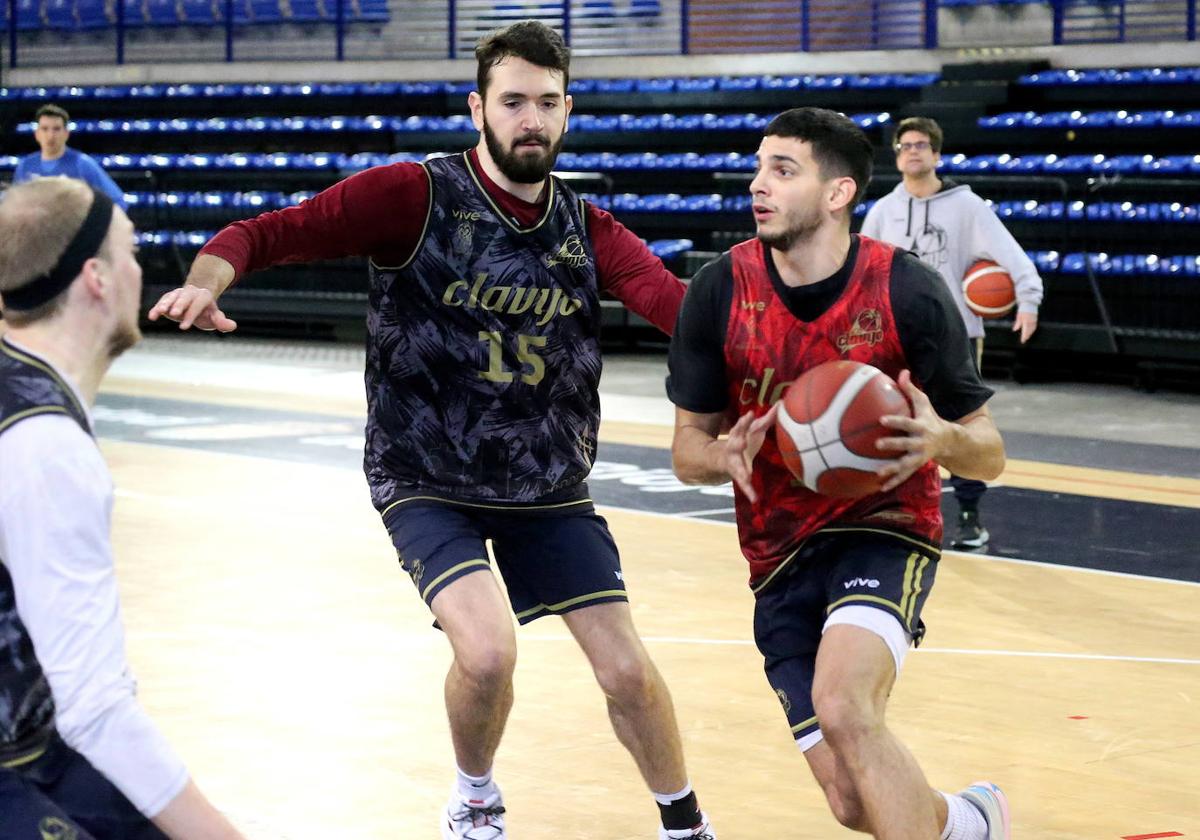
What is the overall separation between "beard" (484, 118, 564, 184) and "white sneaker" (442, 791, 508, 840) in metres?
1.69

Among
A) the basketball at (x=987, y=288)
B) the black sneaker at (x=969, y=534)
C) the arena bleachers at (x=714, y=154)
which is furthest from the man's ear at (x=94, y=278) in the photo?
the arena bleachers at (x=714, y=154)

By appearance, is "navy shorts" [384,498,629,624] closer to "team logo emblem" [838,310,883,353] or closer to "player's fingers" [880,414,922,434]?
"team logo emblem" [838,310,883,353]

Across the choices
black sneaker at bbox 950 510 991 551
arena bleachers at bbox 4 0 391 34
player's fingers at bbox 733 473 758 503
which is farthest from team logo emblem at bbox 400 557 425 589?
arena bleachers at bbox 4 0 391 34

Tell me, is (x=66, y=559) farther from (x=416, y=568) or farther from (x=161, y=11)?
(x=161, y=11)

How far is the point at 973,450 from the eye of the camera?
182 inches

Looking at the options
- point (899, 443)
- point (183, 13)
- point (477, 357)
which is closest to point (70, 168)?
point (477, 357)

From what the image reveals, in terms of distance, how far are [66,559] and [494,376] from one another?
2608mm

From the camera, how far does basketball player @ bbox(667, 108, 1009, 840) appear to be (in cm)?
468

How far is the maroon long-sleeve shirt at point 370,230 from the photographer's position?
523 centimetres

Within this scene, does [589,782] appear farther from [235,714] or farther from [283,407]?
[283,407]

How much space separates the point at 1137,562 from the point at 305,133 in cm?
1544

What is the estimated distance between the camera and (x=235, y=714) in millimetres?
6602

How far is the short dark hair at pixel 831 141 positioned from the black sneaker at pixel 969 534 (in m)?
5.04

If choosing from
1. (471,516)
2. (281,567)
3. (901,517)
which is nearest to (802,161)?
(901,517)
